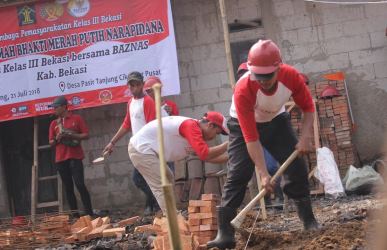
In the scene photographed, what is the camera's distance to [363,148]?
36.5ft

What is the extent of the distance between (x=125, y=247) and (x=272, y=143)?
6.22 ft

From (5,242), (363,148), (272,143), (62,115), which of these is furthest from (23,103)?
(272,143)

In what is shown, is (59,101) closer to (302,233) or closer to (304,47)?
(304,47)

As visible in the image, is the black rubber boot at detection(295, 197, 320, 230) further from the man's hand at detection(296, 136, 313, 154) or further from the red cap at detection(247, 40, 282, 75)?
the red cap at detection(247, 40, 282, 75)

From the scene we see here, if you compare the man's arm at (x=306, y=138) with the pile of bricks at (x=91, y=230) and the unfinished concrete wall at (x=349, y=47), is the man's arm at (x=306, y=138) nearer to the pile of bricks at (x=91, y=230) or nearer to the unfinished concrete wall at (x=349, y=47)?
the pile of bricks at (x=91, y=230)

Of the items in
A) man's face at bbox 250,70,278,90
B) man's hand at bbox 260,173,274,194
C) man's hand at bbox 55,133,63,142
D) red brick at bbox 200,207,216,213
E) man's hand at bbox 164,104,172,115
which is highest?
man's hand at bbox 164,104,172,115

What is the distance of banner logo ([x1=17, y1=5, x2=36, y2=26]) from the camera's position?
11586 millimetres

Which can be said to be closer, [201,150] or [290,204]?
[201,150]

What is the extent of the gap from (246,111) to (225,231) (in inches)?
45.5

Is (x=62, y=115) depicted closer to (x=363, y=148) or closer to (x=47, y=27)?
(x=47, y=27)

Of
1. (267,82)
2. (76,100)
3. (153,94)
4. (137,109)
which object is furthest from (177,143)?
(76,100)

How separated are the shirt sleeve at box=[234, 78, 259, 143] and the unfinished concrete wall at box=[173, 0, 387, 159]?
229 inches

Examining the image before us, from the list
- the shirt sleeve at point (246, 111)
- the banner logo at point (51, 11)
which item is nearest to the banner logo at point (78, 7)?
the banner logo at point (51, 11)

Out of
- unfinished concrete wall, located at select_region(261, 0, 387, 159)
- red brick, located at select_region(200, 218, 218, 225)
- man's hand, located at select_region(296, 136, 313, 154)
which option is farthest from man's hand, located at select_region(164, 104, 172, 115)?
man's hand, located at select_region(296, 136, 313, 154)
